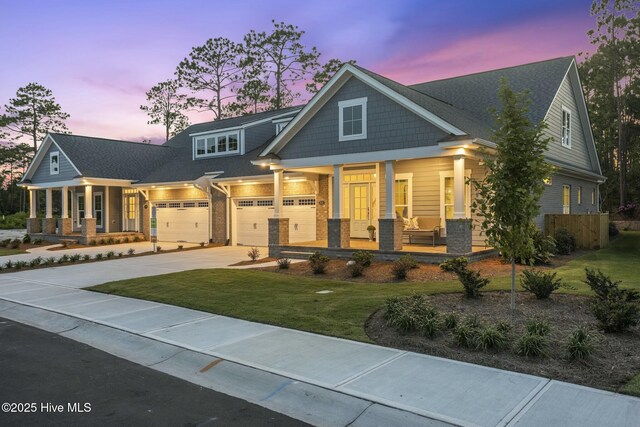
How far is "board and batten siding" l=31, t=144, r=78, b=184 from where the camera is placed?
1112 inches

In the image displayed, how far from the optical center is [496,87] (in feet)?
67.6

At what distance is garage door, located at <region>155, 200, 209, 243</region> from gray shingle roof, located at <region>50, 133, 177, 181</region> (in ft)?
10.9

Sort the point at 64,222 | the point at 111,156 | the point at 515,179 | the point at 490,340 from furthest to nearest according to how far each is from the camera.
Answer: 1. the point at 111,156
2. the point at 64,222
3. the point at 515,179
4. the point at 490,340

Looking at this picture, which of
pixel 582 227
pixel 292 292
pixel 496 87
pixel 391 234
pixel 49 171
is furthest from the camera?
pixel 49 171

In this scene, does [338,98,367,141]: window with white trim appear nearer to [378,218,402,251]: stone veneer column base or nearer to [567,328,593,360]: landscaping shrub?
[378,218,402,251]: stone veneer column base

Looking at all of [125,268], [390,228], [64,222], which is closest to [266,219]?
[125,268]

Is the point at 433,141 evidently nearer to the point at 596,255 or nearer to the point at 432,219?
the point at 432,219

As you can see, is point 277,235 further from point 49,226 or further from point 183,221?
point 49,226

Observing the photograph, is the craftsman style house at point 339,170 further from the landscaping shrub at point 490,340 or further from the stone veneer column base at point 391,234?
the landscaping shrub at point 490,340

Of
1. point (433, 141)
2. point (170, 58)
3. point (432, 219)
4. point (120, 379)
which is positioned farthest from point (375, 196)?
point (170, 58)

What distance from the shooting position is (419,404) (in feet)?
15.1

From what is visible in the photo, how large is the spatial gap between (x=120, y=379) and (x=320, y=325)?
3.14 meters

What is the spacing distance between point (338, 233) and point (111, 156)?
19796 mm

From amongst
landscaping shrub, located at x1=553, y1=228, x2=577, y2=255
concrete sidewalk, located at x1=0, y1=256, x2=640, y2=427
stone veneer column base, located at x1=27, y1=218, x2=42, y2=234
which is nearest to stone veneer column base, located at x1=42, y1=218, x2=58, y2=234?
stone veneer column base, located at x1=27, y1=218, x2=42, y2=234
